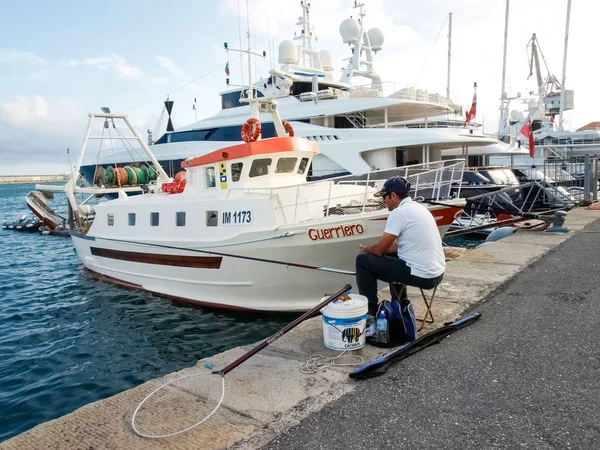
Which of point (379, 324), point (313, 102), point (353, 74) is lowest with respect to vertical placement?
point (379, 324)

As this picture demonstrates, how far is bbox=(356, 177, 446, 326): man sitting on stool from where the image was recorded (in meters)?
4.50

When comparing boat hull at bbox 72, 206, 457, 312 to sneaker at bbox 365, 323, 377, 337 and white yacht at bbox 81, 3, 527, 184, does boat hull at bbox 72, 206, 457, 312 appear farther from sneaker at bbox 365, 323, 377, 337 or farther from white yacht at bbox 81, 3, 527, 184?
white yacht at bbox 81, 3, 527, 184

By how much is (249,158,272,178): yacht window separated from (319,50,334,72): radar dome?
1995 centimetres

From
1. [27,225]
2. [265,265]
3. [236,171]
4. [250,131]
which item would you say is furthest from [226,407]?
[27,225]

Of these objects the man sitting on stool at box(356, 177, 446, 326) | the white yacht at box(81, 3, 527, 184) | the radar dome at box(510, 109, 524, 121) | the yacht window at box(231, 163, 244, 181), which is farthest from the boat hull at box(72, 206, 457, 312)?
the radar dome at box(510, 109, 524, 121)

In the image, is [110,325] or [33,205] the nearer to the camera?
[110,325]

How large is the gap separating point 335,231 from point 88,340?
537cm

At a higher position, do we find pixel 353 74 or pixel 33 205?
pixel 353 74

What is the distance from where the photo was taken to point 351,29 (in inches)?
1086

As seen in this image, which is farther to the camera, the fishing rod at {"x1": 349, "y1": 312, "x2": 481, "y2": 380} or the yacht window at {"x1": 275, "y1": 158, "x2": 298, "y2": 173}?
the yacht window at {"x1": 275, "y1": 158, "x2": 298, "y2": 173}

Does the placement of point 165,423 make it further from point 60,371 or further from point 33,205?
point 33,205

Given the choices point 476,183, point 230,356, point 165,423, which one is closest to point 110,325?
point 230,356

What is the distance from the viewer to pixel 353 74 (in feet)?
92.1

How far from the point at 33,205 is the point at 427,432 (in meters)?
31.3
